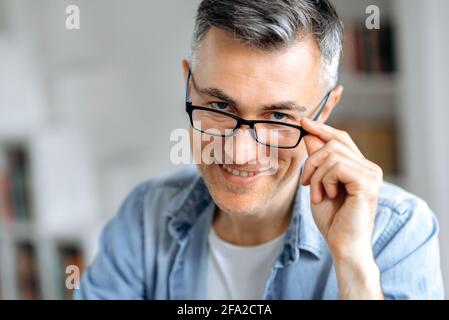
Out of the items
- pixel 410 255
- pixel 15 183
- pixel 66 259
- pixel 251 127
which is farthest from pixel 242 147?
pixel 15 183

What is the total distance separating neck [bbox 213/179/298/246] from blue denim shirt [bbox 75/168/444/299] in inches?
1.2

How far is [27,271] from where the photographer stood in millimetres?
2861

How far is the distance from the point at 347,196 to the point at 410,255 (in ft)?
0.65

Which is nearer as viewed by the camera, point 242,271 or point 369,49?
point 242,271

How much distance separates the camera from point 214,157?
1.10m

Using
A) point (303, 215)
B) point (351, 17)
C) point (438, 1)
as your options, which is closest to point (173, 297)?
point (303, 215)

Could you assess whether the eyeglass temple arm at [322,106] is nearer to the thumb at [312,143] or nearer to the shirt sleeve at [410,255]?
the thumb at [312,143]

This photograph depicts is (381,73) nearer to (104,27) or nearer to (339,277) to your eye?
(104,27)

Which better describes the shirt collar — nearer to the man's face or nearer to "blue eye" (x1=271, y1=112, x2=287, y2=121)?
the man's face

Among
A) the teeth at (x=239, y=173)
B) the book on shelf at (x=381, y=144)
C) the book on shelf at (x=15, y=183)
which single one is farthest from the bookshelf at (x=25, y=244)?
the teeth at (x=239, y=173)

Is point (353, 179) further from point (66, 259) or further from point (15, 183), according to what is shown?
point (15, 183)

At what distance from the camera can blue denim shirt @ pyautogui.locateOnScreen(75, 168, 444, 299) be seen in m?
1.10

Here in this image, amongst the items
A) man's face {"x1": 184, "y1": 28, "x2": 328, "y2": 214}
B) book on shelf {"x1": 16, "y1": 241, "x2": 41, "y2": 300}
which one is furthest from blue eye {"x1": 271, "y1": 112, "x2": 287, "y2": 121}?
book on shelf {"x1": 16, "y1": 241, "x2": 41, "y2": 300}
